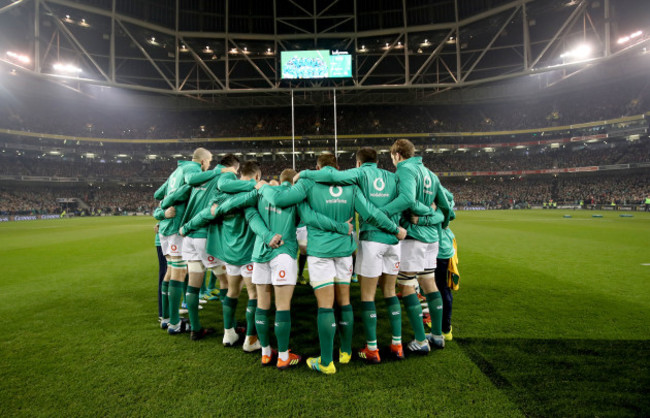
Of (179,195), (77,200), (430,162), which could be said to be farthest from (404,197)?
(77,200)

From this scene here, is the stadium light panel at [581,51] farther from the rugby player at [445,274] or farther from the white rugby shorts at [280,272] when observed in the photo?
the white rugby shorts at [280,272]

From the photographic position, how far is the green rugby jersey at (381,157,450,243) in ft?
10.6

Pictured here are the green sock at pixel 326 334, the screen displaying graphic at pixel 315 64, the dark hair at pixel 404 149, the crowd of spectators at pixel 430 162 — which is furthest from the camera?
the crowd of spectators at pixel 430 162

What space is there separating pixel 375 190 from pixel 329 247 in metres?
0.85

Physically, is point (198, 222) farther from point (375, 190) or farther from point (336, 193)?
point (375, 190)

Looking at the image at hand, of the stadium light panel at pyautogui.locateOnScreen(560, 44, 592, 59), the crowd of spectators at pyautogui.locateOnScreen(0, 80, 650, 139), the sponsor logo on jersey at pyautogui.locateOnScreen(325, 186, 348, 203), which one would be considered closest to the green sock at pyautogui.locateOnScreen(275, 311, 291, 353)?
the sponsor logo on jersey at pyautogui.locateOnScreen(325, 186, 348, 203)

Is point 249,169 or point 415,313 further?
point 249,169

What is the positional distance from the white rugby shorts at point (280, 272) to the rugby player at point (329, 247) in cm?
19

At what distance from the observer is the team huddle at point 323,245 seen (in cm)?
305

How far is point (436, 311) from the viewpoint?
3580 mm

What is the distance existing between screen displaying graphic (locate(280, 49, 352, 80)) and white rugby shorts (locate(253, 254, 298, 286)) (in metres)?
17.8

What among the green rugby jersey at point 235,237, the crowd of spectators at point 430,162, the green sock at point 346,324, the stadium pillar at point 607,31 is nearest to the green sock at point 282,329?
the green sock at point 346,324

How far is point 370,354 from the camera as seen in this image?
3.20 metres

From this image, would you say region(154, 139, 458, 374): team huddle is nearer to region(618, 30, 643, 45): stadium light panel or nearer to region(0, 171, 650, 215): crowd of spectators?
region(618, 30, 643, 45): stadium light panel
